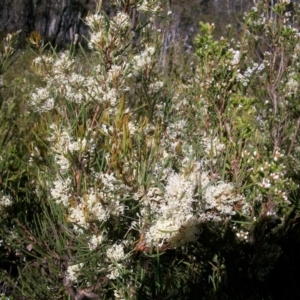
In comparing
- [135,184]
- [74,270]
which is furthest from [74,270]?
[135,184]

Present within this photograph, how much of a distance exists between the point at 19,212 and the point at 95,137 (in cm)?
77

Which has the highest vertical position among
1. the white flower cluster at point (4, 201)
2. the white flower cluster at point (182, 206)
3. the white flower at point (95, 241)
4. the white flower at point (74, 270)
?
the white flower cluster at point (182, 206)

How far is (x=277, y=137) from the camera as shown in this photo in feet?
9.96

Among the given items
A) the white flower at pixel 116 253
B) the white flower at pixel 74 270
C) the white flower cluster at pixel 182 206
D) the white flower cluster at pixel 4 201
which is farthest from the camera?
the white flower cluster at pixel 4 201

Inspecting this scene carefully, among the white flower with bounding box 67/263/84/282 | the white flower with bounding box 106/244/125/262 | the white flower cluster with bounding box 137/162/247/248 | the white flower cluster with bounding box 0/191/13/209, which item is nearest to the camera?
the white flower cluster with bounding box 137/162/247/248

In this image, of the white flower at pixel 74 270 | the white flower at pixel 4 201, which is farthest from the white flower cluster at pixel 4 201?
the white flower at pixel 74 270

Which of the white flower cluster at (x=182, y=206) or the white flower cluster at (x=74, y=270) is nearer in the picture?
the white flower cluster at (x=182, y=206)

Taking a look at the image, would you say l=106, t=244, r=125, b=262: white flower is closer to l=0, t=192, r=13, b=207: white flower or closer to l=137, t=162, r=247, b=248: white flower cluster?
l=137, t=162, r=247, b=248: white flower cluster

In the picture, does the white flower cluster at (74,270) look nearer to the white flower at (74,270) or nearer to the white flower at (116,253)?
the white flower at (74,270)

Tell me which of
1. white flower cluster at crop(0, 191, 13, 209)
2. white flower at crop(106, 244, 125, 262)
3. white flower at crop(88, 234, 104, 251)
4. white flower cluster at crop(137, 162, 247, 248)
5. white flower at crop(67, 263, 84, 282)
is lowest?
white flower at crop(67, 263, 84, 282)

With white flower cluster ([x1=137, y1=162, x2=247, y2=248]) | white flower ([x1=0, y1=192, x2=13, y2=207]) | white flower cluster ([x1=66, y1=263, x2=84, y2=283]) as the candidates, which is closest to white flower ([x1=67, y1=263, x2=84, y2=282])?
white flower cluster ([x1=66, y1=263, x2=84, y2=283])

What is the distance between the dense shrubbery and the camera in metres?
1.25

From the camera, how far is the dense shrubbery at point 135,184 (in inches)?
49.1

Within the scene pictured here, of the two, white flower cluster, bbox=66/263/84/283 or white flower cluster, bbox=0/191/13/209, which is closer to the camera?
white flower cluster, bbox=66/263/84/283
